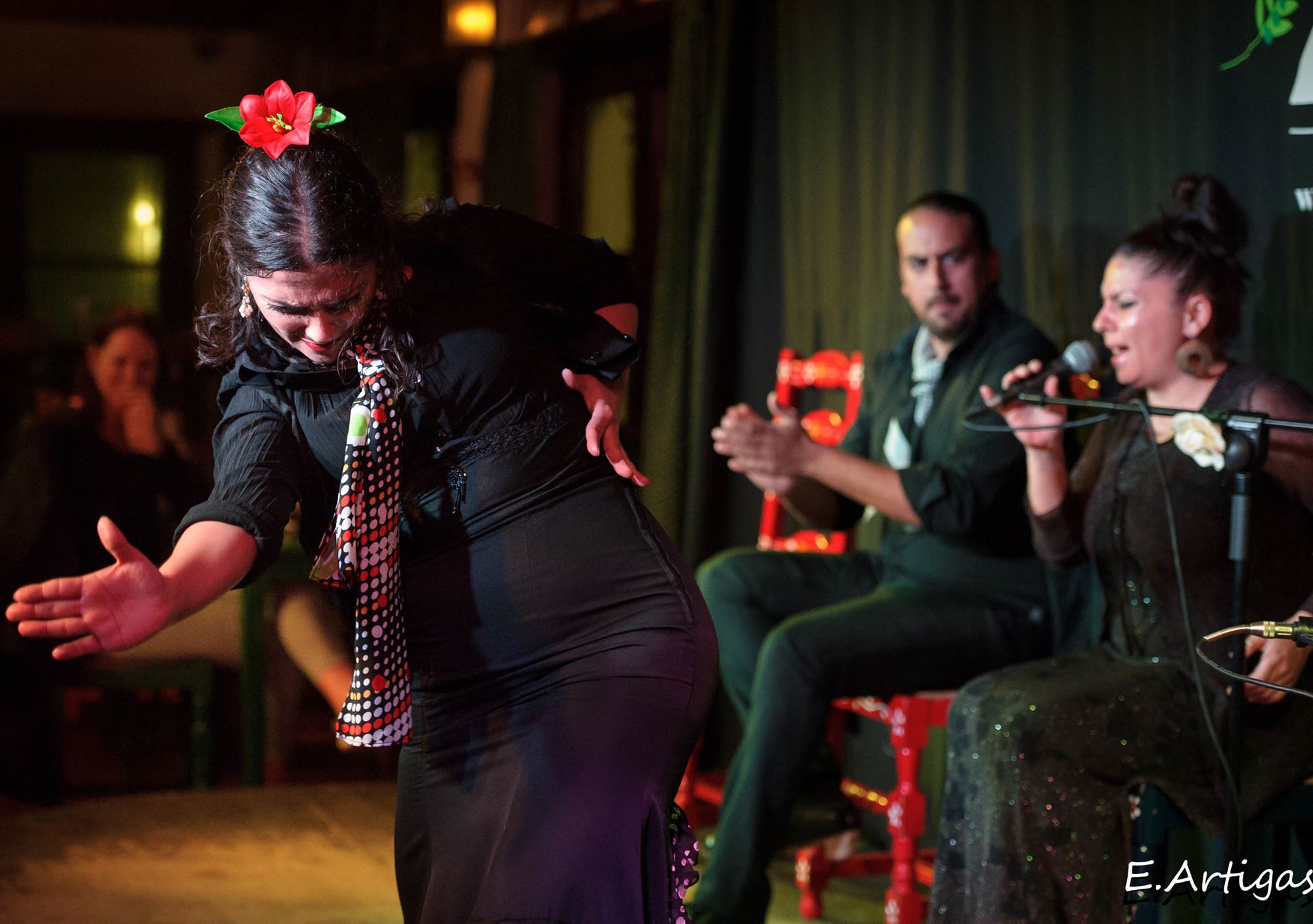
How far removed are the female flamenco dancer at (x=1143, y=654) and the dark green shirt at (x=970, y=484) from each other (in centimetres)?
24

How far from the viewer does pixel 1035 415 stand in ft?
7.90

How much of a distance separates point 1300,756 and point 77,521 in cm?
313

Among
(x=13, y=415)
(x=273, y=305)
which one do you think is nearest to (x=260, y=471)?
(x=273, y=305)

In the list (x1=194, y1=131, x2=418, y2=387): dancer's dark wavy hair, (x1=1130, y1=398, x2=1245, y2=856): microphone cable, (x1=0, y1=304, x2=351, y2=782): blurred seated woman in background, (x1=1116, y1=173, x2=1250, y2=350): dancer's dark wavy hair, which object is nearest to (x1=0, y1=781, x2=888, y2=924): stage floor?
(x1=0, y1=304, x2=351, y2=782): blurred seated woman in background

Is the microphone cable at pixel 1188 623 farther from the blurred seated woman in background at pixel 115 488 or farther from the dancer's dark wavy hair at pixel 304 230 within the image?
the blurred seated woman in background at pixel 115 488

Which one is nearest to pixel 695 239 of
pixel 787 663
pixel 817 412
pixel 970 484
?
pixel 817 412

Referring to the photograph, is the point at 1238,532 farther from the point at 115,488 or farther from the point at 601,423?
the point at 115,488

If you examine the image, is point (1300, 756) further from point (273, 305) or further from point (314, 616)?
point (314, 616)

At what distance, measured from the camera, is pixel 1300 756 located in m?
2.14

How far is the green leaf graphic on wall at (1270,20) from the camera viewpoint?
2.47m

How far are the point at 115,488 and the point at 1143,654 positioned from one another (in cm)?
283

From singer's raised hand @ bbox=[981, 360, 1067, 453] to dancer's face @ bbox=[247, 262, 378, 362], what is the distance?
1.20 meters

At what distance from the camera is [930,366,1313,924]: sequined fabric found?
6.97ft

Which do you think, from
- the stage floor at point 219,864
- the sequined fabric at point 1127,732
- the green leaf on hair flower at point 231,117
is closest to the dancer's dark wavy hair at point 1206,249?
the sequined fabric at point 1127,732
